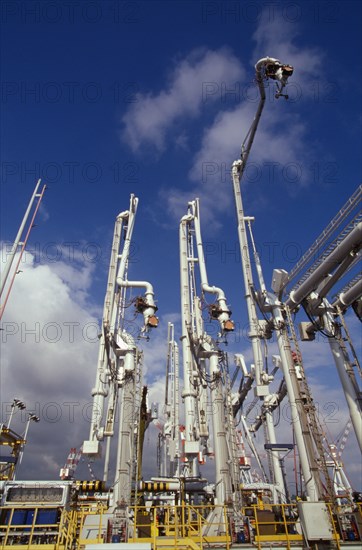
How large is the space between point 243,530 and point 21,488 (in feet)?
46.0

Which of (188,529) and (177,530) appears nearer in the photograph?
(188,529)

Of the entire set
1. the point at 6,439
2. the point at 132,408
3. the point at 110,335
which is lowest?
the point at 132,408

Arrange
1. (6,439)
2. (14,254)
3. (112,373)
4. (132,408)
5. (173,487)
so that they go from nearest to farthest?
(132,408), (14,254), (112,373), (173,487), (6,439)

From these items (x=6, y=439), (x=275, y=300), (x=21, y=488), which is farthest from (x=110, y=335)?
(x=6, y=439)

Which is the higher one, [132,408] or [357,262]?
[357,262]

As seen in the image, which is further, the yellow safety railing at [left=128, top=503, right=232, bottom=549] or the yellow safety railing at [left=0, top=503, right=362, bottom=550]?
the yellow safety railing at [left=0, top=503, right=362, bottom=550]

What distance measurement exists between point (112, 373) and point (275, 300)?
45.2ft

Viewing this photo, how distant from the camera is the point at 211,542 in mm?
15281

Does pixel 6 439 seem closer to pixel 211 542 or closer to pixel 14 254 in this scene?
pixel 14 254

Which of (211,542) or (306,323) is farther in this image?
(306,323)

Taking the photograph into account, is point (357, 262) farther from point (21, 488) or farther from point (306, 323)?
point (21, 488)

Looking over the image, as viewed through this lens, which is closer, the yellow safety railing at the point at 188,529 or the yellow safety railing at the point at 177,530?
the yellow safety railing at the point at 188,529

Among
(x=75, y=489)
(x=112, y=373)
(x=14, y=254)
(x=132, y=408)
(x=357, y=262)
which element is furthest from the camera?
(x=112, y=373)

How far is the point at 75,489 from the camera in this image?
26.0 metres
